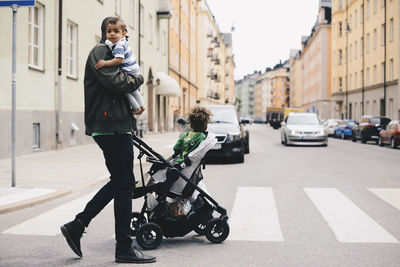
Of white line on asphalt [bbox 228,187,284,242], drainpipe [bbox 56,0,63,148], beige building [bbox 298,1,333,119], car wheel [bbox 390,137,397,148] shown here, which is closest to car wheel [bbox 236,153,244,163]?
white line on asphalt [bbox 228,187,284,242]

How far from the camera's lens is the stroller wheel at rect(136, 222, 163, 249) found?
4.86 meters

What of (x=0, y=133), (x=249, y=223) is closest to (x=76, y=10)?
(x=0, y=133)

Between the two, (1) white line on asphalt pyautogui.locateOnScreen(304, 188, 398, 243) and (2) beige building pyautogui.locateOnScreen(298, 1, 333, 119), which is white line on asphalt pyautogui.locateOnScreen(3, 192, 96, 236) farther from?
(2) beige building pyautogui.locateOnScreen(298, 1, 333, 119)

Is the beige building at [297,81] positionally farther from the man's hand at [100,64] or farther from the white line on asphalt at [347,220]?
the man's hand at [100,64]

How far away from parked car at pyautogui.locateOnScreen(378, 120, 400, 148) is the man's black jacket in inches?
850

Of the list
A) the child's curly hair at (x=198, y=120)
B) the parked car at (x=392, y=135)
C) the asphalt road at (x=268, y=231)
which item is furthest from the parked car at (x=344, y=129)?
the child's curly hair at (x=198, y=120)

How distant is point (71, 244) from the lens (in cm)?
445

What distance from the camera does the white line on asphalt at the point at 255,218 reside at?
18.2ft

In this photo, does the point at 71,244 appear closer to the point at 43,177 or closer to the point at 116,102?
the point at 116,102

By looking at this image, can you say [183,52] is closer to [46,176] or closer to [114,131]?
[46,176]

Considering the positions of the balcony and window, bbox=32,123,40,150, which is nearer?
window, bbox=32,123,40,150

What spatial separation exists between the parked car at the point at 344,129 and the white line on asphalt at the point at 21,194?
30.2 m

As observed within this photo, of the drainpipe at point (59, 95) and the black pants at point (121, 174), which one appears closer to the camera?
the black pants at point (121, 174)

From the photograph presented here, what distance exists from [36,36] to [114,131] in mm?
13127
